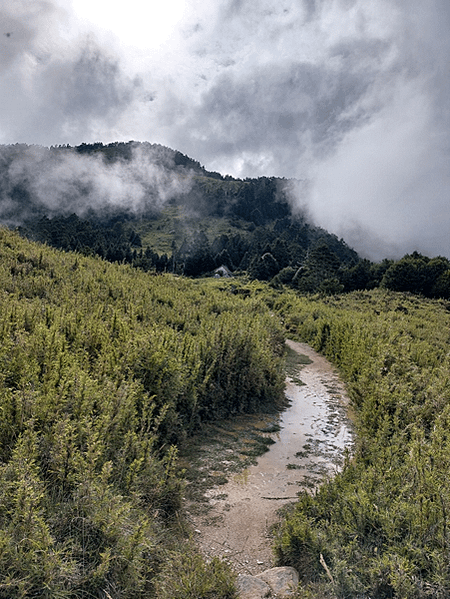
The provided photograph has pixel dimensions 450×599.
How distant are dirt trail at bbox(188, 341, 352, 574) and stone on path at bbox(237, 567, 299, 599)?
1.00ft

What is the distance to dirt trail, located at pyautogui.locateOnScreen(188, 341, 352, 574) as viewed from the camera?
4160 mm

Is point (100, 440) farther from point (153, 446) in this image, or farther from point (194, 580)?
point (153, 446)

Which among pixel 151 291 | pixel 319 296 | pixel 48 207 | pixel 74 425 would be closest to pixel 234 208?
pixel 48 207

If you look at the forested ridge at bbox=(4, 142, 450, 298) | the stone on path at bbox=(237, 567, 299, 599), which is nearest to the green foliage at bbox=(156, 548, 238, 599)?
the stone on path at bbox=(237, 567, 299, 599)

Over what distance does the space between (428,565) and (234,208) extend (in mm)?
147786

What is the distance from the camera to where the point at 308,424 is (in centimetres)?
852

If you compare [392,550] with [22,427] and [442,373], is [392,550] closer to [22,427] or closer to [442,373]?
[22,427]

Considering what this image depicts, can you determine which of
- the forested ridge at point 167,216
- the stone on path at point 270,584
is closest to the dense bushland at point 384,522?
the stone on path at point 270,584

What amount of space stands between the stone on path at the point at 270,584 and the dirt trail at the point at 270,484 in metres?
0.31

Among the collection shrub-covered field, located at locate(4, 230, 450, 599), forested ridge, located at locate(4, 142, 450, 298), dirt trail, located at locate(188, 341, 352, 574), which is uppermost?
forested ridge, located at locate(4, 142, 450, 298)

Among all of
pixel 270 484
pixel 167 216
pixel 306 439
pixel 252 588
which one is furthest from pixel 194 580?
pixel 167 216

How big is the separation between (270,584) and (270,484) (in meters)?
2.26

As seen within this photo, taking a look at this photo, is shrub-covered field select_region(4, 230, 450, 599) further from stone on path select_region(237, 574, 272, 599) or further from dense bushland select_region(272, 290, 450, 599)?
stone on path select_region(237, 574, 272, 599)

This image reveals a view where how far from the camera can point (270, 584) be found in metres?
3.38
